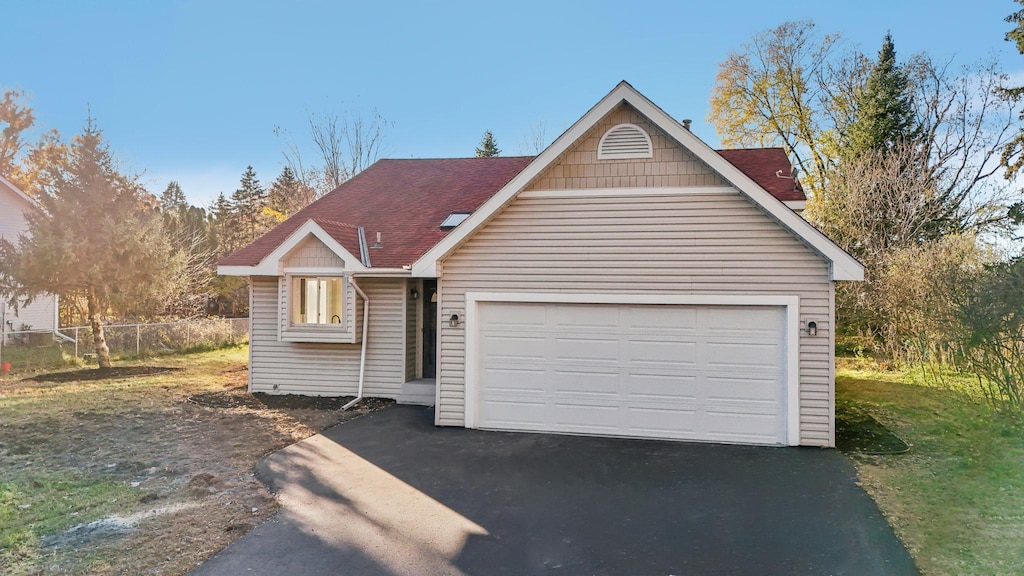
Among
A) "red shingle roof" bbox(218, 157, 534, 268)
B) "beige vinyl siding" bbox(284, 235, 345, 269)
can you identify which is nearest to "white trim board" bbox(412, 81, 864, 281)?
"red shingle roof" bbox(218, 157, 534, 268)

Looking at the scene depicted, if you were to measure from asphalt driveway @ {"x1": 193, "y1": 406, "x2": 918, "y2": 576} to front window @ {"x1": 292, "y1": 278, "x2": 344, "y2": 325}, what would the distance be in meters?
3.65

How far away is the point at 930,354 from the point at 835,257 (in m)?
8.94

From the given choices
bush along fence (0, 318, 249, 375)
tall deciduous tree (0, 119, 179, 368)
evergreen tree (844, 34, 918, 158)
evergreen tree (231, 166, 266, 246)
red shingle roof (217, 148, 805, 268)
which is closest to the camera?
red shingle roof (217, 148, 805, 268)

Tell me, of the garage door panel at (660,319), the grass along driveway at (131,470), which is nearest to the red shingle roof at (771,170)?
the garage door panel at (660,319)

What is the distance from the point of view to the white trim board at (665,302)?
8398 mm

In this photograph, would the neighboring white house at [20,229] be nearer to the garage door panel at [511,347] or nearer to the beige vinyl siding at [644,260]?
the beige vinyl siding at [644,260]

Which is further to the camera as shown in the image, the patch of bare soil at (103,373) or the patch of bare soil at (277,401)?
the patch of bare soil at (103,373)

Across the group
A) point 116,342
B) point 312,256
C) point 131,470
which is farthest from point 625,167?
point 116,342

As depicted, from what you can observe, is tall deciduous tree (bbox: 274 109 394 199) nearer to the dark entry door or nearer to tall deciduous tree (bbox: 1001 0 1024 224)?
the dark entry door

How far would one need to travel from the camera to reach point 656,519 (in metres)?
5.83

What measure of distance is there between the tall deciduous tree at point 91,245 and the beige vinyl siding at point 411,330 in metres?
8.62

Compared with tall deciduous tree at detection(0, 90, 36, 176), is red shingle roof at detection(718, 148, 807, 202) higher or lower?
lower

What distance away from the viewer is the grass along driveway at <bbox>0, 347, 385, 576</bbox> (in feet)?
16.5

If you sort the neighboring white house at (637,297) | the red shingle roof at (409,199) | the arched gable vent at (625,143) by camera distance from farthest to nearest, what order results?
1. the red shingle roof at (409,199)
2. the arched gable vent at (625,143)
3. the neighboring white house at (637,297)
